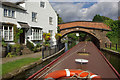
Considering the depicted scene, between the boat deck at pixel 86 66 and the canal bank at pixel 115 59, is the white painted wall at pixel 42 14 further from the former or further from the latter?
the canal bank at pixel 115 59

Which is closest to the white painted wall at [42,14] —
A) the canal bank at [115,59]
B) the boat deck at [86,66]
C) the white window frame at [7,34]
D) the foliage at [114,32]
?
the white window frame at [7,34]

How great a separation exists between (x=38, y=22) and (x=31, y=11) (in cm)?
188

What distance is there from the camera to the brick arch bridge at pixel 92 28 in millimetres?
20500

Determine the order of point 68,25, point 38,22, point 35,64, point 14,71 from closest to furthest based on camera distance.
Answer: point 14,71 → point 35,64 → point 38,22 → point 68,25

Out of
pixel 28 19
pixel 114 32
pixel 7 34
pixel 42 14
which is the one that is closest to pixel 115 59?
pixel 114 32

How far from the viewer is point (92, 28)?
68.8 ft

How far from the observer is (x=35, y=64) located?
7.75 meters

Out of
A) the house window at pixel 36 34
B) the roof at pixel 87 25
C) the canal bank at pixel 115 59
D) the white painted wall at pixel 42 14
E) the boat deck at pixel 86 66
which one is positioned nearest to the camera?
the boat deck at pixel 86 66

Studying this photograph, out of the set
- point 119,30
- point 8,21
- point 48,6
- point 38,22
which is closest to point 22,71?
point 8,21

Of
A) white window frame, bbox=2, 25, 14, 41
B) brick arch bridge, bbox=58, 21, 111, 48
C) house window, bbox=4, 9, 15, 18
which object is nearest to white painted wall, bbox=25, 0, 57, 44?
house window, bbox=4, 9, 15, 18

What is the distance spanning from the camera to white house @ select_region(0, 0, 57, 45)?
11.2 metres

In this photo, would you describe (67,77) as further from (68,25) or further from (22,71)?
(68,25)

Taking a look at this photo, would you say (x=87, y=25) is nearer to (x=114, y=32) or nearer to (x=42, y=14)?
(x=114, y=32)

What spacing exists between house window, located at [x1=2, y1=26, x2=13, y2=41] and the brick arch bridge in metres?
11.4
